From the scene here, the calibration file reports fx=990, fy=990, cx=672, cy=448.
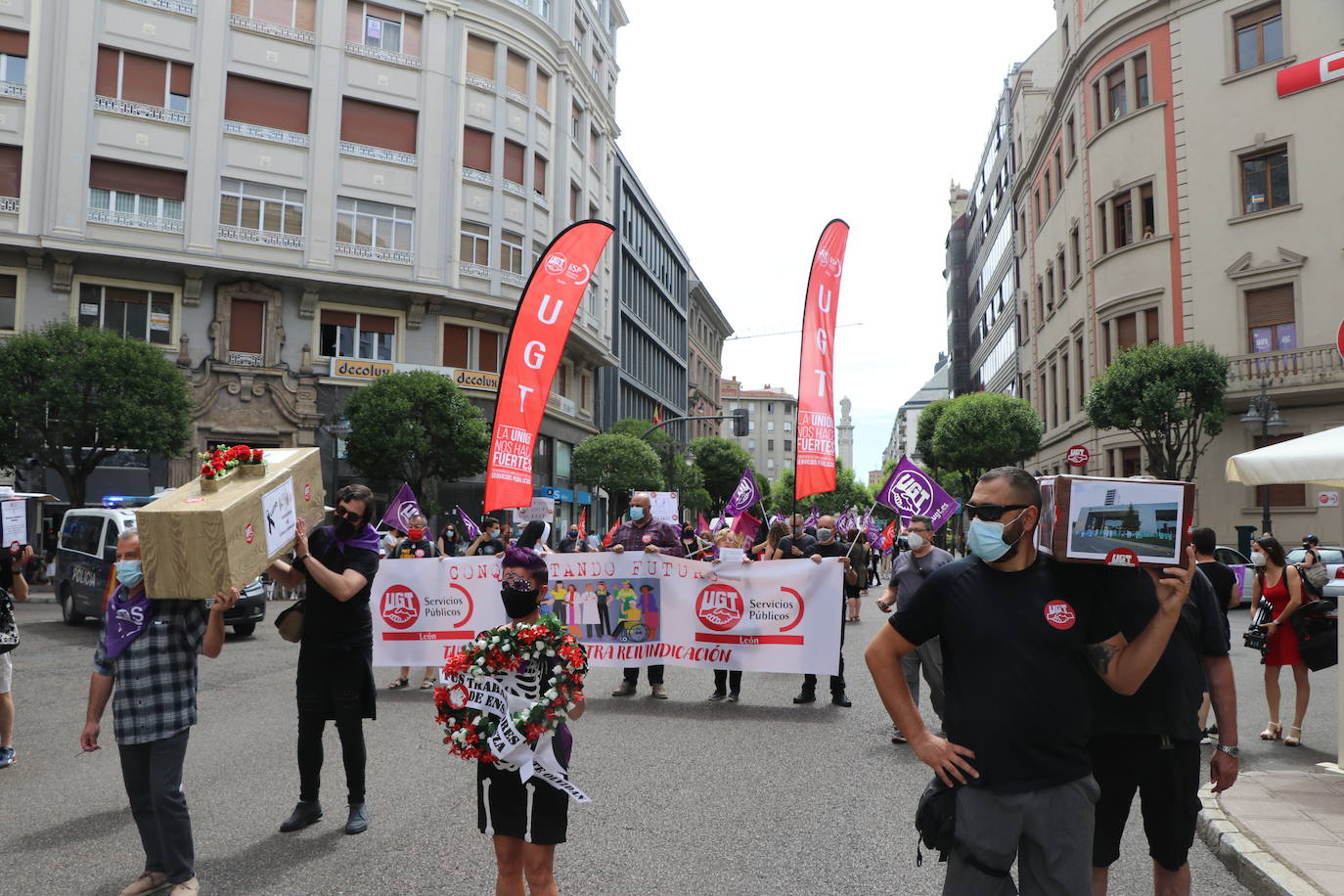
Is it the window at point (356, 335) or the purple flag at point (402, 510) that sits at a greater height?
the window at point (356, 335)

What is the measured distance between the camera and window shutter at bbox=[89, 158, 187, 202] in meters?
30.2

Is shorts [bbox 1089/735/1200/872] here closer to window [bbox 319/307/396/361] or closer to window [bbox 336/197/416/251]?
window [bbox 319/307/396/361]

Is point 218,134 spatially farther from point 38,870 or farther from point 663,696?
point 38,870

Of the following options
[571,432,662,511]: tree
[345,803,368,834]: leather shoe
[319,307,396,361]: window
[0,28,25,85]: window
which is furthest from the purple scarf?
[571,432,662,511]: tree

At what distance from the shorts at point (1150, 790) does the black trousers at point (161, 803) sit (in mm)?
3785

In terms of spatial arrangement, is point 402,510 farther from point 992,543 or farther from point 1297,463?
point 992,543

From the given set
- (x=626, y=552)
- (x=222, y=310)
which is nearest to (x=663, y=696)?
(x=626, y=552)

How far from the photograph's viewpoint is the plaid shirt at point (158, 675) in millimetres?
4336

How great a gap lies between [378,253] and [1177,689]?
33.4 m

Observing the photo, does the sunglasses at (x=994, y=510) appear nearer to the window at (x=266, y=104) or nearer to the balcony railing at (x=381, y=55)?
the window at (x=266, y=104)

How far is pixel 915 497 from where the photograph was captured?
12.9 meters

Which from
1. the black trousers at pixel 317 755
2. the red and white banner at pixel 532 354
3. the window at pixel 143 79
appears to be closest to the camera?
the black trousers at pixel 317 755

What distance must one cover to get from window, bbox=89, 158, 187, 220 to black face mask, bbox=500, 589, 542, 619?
1263 inches

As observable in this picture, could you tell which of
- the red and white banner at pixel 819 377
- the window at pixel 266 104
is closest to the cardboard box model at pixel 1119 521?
the red and white banner at pixel 819 377
